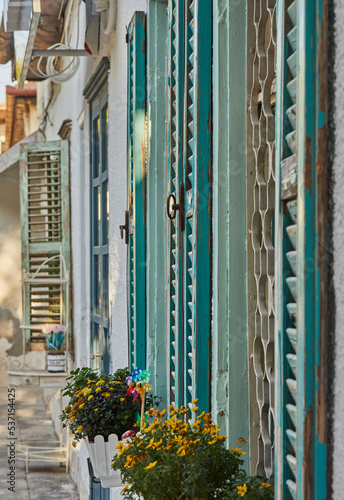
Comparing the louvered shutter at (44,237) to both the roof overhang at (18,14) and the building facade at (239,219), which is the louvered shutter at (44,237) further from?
the building facade at (239,219)

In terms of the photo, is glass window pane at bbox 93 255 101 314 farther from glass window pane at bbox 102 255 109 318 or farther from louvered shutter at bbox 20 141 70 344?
louvered shutter at bbox 20 141 70 344

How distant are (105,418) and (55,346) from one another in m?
4.17

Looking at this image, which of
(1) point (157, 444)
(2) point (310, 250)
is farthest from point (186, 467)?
(2) point (310, 250)

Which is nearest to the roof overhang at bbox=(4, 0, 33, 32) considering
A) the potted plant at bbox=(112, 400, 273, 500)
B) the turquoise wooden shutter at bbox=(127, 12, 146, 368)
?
the turquoise wooden shutter at bbox=(127, 12, 146, 368)

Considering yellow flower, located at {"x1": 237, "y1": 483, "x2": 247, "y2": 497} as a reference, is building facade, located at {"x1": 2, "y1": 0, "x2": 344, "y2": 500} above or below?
above

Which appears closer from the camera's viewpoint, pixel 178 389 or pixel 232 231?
pixel 232 231

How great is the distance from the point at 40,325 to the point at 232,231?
A: 5.89m

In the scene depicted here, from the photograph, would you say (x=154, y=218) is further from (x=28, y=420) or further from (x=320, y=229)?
(x=28, y=420)

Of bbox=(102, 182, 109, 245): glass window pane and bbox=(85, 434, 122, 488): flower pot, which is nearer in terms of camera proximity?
bbox=(85, 434, 122, 488): flower pot

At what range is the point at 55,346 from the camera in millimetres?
7602

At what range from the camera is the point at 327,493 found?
139cm

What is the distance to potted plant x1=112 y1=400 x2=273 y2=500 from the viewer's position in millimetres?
1955

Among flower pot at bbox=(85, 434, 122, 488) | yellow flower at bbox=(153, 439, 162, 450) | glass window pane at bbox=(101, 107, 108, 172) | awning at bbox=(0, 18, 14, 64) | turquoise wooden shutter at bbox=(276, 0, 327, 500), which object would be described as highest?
awning at bbox=(0, 18, 14, 64)

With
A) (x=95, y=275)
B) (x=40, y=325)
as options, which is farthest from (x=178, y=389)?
(x=40, y=325)
